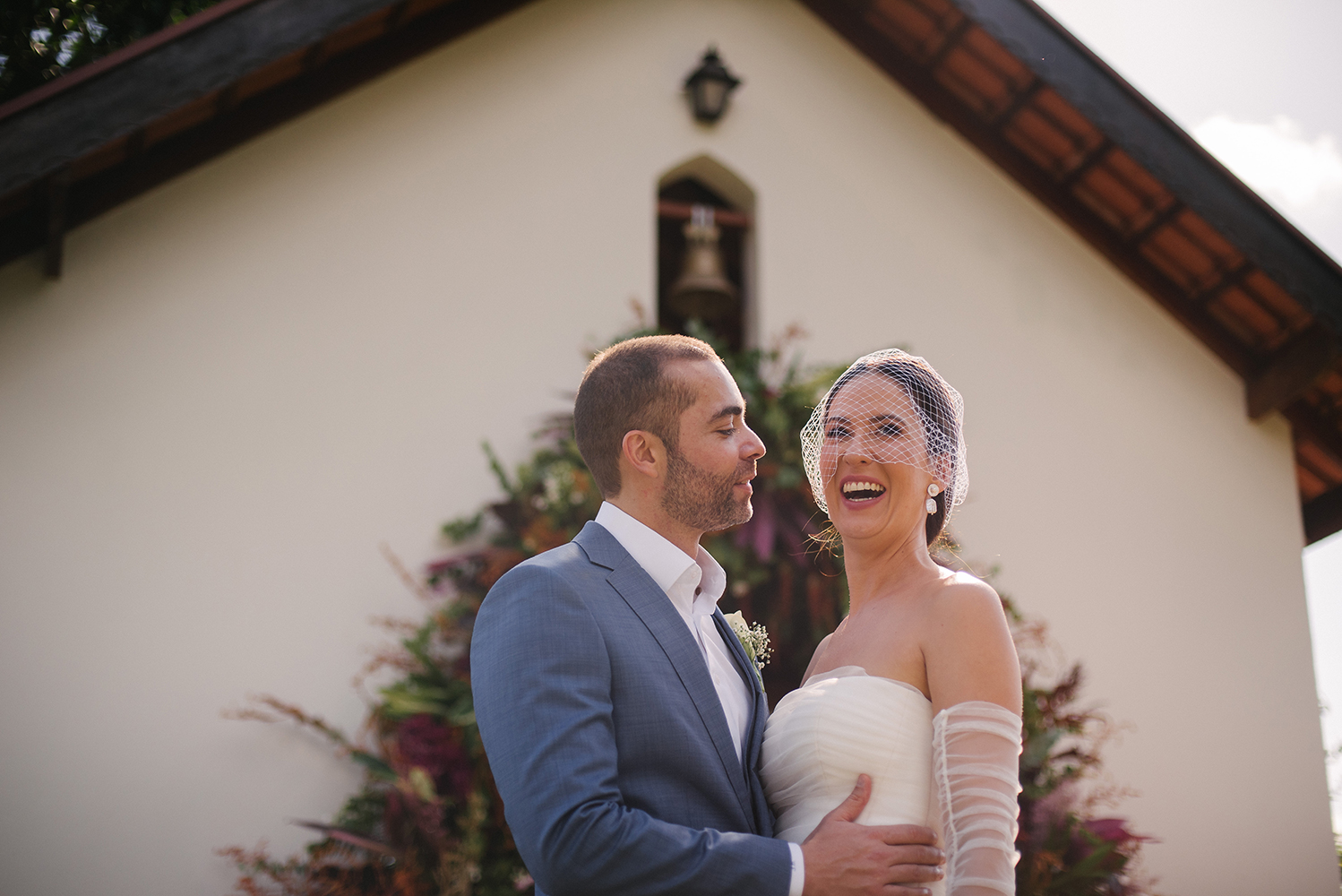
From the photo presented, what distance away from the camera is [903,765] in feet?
8.34

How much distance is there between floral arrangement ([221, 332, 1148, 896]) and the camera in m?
4.70

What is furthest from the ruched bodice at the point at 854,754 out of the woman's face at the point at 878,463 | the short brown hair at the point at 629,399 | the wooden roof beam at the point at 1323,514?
the wooden roof beam at the point at 1323,514

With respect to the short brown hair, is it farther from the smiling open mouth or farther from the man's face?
the smiling open mouth

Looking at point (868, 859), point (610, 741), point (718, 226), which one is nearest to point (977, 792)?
point (868, 859)

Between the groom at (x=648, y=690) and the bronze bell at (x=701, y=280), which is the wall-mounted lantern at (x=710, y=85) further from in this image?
the groom at (x=648, y=690)

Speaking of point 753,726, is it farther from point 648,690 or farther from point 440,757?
point 440,757

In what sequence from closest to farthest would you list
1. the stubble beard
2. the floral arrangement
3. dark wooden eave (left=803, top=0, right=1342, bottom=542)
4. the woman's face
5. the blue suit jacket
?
the blue suit jacket, the stubble beard, the woman's face, the floral arrangement, dark wooden eave (left=803, top=0, right=1342, bottom=542)

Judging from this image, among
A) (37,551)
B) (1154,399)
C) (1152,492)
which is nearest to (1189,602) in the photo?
(1152,492)

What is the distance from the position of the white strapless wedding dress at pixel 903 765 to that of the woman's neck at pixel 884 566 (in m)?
0.28

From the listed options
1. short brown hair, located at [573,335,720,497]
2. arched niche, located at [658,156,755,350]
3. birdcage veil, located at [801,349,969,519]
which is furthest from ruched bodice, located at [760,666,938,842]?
arched niche, located at [658,156,755,350]

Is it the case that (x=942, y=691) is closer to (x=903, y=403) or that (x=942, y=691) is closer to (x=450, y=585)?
(x=903, y=403)

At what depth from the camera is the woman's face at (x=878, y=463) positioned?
9.47ft

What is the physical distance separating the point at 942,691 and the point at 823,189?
17.3 feet

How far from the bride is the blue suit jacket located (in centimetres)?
24
